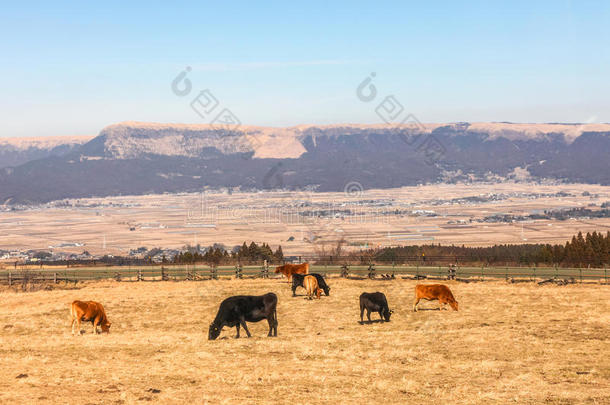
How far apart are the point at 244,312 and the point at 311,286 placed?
33.5 ft

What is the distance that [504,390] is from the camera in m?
17.8

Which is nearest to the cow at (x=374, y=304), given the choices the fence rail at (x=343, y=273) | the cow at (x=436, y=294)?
the cow at (x=436, y=294)

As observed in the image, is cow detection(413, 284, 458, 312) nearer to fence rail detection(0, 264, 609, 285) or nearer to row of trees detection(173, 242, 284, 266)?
fence rail detection(0, 264, 609, 285)

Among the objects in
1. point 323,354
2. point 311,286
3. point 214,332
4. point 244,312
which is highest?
point 244,312

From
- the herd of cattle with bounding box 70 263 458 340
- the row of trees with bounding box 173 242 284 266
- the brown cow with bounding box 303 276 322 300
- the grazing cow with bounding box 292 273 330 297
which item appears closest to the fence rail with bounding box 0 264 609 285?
the row of trees with bounding box 173 242 284 266

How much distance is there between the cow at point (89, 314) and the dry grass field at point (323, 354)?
658 millimetres

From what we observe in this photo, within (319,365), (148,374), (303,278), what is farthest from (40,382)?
(303,278)

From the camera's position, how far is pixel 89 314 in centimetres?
2680

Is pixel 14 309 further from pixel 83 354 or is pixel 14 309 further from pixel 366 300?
pixel 366 300

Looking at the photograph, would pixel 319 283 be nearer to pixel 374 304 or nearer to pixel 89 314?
pixel 374 304

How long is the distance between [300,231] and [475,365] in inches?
6644

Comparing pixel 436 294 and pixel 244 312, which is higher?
pixel 244 312

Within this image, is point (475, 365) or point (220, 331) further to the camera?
point (220, 331)

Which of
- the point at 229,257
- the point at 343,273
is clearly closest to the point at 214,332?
the point at 343,273
